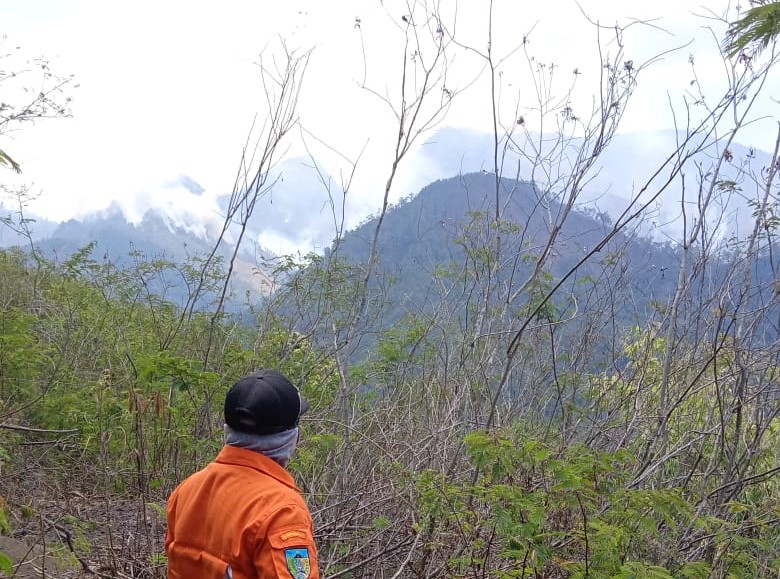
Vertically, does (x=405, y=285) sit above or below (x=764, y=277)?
below

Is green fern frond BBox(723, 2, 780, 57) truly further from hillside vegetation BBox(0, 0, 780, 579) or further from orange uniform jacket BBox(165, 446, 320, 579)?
orange uniform jacket BBox(165, 446, 320, 579)

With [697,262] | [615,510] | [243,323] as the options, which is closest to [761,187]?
[697,262]

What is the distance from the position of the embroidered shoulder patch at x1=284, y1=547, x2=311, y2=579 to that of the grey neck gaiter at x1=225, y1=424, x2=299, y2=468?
0.91 ft

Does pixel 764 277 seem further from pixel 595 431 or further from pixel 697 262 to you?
pixel 595 431

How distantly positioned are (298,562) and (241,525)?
0.17m

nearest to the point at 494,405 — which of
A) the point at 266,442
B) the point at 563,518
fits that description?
the point at 563,518

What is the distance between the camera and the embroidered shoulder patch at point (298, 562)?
1490mm

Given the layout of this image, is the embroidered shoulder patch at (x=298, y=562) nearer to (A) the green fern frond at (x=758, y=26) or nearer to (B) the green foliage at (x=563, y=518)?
(B) the green foliage at (x=563, y=518)

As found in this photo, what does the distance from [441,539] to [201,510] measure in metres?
1.68

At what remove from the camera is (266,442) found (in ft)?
5.57

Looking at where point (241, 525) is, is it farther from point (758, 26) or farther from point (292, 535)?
point (758, 26)

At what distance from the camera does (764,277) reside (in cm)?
387

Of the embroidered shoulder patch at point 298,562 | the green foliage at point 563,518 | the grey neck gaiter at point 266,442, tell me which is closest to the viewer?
the embroidered shoulder patch at point 298,562

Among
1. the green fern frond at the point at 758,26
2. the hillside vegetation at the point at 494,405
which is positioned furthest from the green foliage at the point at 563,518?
the green fern frond at the point at 758,26
